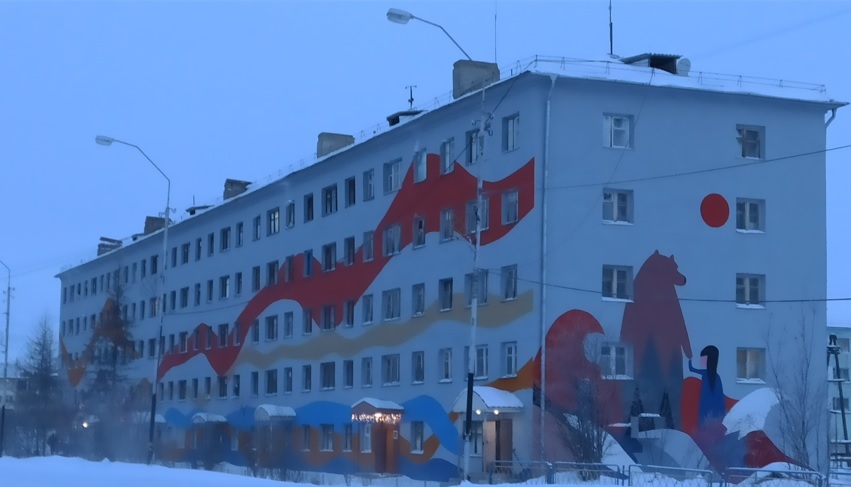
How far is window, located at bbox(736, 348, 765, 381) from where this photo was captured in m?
46.6

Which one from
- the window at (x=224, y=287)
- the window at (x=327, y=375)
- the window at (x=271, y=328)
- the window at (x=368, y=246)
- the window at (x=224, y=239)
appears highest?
the window at (x=224, y=239)

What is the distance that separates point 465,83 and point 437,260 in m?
7.22

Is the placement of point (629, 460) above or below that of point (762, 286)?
below

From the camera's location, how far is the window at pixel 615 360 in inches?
1735

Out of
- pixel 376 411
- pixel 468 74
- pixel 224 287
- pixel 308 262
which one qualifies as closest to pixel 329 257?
pixel 308 262

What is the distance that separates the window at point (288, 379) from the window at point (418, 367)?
43.8 ft

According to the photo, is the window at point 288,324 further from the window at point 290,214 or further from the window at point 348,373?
the window at point 348,373

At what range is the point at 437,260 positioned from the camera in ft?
167

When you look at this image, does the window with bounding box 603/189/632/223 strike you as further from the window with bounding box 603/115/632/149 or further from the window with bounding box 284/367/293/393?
the window with bounding box 284/367/293/393

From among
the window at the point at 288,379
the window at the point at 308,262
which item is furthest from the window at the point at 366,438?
the window at the point at 308,262

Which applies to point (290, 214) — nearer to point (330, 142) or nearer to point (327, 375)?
point (330, 142)

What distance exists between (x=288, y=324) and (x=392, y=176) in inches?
526

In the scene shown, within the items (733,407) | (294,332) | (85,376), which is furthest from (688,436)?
(85,376)

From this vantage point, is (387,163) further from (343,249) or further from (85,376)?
(85,376)
